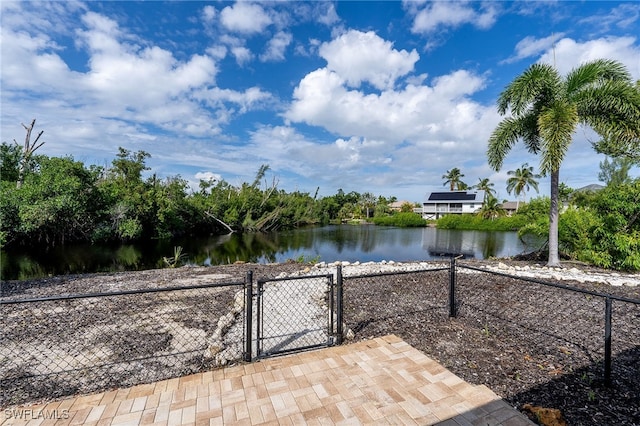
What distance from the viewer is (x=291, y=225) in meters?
39.2

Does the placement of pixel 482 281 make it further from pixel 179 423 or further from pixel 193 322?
pixel 179 423

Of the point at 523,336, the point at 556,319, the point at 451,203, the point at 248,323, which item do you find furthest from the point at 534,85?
the point at 451,203

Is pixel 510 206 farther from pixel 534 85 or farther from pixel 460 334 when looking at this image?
pixel 460 334

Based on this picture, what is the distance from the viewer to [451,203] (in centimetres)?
4622

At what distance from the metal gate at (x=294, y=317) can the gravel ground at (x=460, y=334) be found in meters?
0.43

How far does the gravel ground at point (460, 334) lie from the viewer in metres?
2.67

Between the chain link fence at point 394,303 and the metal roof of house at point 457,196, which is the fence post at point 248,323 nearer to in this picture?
the chain link fence at point 394,303

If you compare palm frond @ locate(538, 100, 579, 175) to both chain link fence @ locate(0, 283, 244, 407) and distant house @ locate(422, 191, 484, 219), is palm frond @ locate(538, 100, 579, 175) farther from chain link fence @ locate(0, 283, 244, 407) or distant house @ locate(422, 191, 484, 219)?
distant house @ locate(422, 191, 484, 219)

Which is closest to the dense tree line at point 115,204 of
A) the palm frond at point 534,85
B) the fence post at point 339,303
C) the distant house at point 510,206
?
the fence post at point 339,303

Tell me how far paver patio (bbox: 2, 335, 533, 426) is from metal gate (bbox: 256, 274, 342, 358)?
461 millimetres

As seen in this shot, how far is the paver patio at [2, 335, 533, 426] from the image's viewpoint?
88.2 inches

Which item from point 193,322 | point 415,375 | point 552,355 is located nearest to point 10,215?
point 193,322

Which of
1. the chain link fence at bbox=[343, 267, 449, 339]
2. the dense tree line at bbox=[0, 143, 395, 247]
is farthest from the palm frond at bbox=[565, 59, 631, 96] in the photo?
the dense tree line at bbox=[0, 143, 395, 247]

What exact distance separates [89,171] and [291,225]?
24.3 meters
